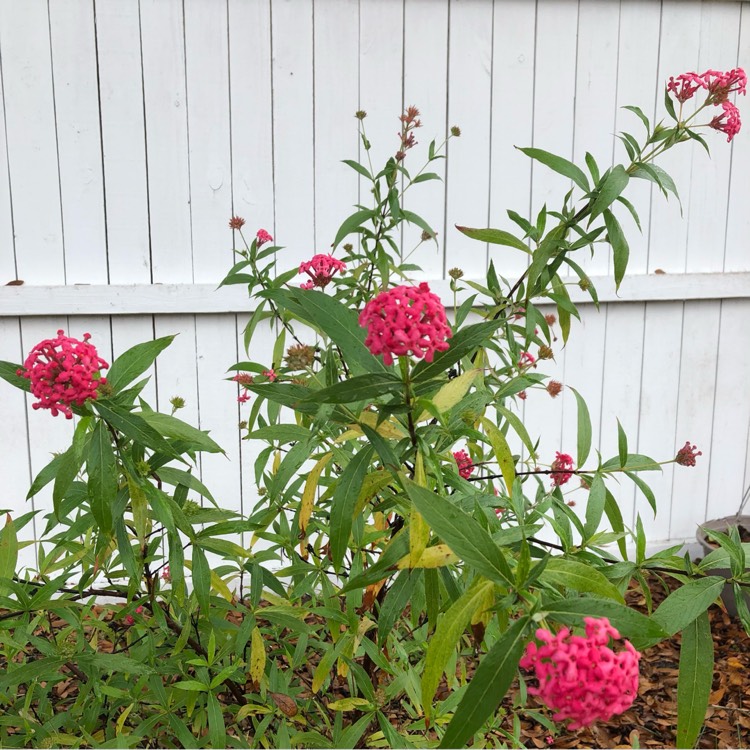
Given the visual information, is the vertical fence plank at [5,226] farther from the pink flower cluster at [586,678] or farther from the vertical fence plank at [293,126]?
the pink flower cluster at [586,678]

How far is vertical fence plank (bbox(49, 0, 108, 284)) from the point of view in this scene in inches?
88.9

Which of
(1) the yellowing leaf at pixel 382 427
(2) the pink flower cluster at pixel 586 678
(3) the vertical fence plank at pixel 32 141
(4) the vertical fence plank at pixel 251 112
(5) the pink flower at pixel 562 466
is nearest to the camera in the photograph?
(2) the pink flower cluster at pixel 586 678

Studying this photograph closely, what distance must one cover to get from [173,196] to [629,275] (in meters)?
1.61

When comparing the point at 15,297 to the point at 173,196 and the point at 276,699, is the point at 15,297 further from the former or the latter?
the point at 276,699

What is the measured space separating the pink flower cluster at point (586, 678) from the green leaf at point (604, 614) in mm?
71

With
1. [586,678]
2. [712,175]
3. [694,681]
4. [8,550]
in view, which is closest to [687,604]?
[694,681]

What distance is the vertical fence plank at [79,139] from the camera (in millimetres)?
2258

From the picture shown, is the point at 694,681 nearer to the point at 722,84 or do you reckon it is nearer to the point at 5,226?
the point at 722,84

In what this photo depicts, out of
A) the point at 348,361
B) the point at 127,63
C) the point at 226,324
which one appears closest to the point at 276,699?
the point at 348,361

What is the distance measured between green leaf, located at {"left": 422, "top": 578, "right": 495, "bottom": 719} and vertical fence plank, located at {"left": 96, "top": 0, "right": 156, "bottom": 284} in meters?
1.92

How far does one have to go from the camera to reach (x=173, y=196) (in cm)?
241

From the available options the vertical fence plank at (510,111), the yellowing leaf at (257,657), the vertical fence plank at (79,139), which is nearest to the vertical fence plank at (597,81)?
the vertical fence plank at (510,111)

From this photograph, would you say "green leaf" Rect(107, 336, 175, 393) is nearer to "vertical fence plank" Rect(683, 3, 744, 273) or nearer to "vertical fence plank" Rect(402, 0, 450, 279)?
"vertical fence plank" Rect(402, 0, 450, 279)

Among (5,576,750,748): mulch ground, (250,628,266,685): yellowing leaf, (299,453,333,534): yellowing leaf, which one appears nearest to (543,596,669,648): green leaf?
(299,453,333,534): yellowing leaf
